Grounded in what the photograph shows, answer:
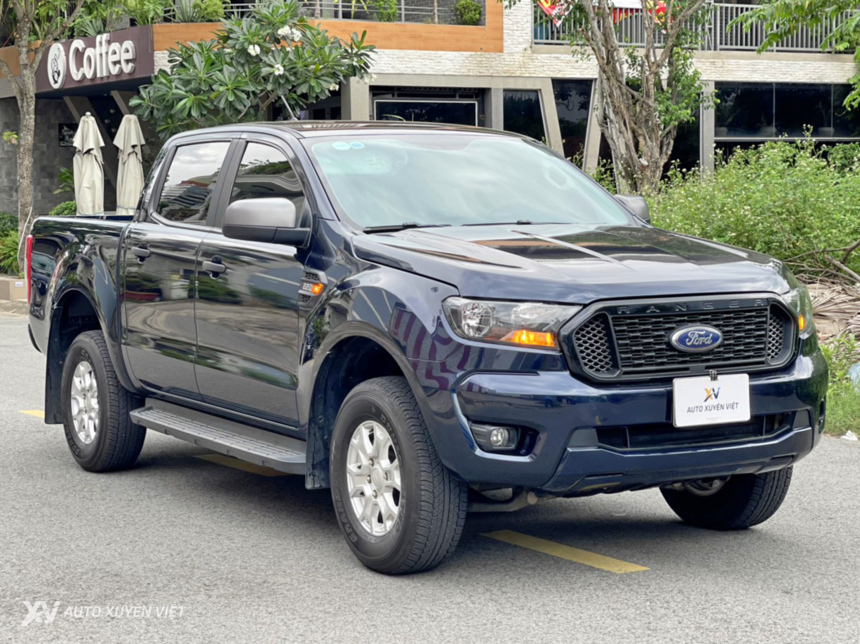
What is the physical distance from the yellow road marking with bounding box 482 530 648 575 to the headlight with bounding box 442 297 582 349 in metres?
1.14

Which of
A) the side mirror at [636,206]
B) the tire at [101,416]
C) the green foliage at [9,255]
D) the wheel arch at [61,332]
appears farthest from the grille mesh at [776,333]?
the green foliage at [9,255]

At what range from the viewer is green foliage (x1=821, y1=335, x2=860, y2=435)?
9023 mm

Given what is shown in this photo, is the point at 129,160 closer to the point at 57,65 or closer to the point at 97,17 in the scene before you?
the point at 97,17

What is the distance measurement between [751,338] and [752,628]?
1169 millimetres

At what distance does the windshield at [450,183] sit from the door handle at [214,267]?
71 cm

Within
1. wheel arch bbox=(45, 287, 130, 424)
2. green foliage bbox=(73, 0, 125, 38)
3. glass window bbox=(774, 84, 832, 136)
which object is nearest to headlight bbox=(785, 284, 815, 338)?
wheel arch bbox=(45, 287, 130, 424)

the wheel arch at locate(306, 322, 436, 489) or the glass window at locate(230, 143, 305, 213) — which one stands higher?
the glass window at locate(230, 143, 305, 213)

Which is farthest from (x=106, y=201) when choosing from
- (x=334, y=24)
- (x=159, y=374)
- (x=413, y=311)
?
(x=413, y=311)

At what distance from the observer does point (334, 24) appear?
26.1m

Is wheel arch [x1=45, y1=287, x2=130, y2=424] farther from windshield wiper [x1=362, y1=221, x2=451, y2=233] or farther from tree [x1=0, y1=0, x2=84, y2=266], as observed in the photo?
tree [x1=0, y1=0, x2=84, y2=266]

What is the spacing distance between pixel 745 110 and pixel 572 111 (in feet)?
15.1

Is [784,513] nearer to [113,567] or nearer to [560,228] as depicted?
[560,228]

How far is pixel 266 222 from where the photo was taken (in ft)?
19.2

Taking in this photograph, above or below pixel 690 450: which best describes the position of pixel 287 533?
below
